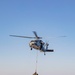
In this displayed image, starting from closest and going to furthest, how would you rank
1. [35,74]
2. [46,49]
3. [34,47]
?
1. [35,74]
2. [34,47]
3. [46,49]

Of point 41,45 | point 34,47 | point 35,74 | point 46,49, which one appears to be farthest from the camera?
point 46,49

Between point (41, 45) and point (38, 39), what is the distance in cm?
348

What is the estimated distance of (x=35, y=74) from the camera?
82.6 metres

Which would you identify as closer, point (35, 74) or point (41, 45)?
point (35, 74)

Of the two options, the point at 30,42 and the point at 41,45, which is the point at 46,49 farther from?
the point at 30,42

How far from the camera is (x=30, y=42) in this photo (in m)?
102

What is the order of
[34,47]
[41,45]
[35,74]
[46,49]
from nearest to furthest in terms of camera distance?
1. [35,74]
2. [34,47]
3. [41,45]
4. [46,49]

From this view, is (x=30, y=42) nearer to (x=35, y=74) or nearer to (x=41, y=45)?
(x=41, y=45)

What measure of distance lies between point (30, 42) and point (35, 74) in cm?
2210

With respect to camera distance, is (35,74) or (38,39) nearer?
(35,74)

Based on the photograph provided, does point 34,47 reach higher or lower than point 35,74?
higher

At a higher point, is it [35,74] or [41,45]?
[41,45]

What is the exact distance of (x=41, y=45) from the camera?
107438 millimetres

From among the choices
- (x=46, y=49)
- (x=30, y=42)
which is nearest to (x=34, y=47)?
(x=30, y=42)
